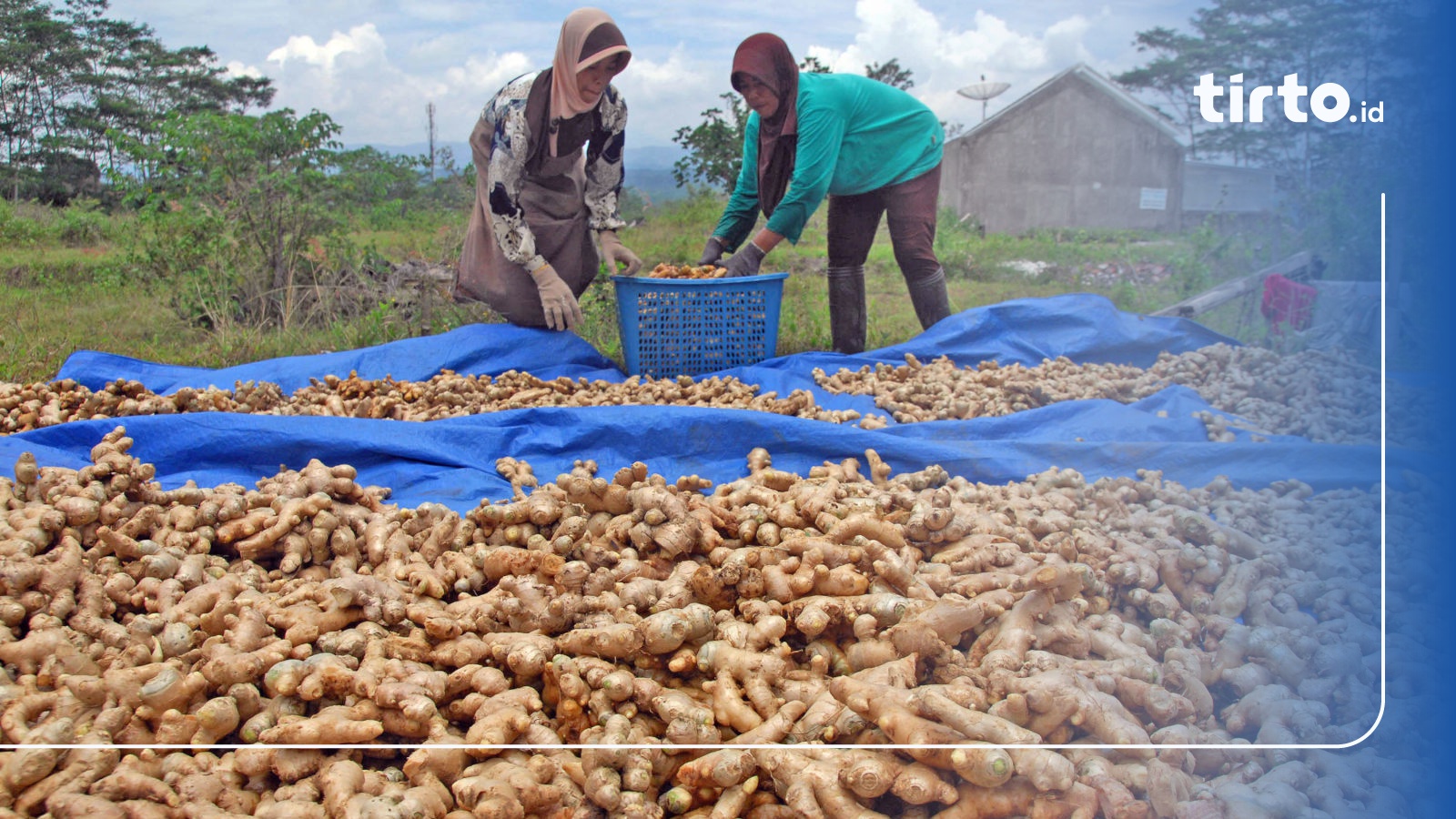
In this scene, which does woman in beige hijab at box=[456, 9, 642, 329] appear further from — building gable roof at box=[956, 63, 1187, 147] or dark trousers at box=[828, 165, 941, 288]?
building gable roof at box=[956, 63, 1187, 147]

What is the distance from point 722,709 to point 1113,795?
646mm

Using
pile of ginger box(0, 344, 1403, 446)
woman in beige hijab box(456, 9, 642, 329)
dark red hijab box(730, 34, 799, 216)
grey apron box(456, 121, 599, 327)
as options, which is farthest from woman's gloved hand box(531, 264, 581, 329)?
dark red hijab box(730, 34, 799, 216)

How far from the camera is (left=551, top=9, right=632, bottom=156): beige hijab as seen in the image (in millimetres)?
3973

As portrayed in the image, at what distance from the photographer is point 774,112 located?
175 inches

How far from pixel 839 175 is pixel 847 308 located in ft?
2.49

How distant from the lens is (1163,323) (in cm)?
437

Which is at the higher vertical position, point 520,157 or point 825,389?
point 520,157

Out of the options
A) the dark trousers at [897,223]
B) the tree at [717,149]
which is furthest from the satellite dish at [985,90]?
the tree at [717,149]

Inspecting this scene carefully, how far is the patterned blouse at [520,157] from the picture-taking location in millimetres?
4332

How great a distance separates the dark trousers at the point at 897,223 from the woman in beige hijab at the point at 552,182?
1.10 metres

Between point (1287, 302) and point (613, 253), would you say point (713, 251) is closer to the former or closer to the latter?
point (613, 253)

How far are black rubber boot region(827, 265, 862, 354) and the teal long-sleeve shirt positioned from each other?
45 cm

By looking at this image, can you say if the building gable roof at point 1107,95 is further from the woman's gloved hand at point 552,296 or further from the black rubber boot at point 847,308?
the woman's gloved hand at point 552,296

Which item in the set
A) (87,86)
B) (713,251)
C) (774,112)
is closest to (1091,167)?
(774,112)
